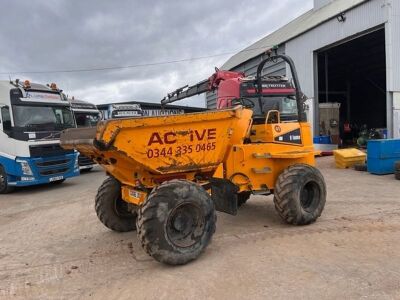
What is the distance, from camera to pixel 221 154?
5699 millimetres

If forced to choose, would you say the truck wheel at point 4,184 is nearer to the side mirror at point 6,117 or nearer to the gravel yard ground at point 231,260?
the side mirror at point 6,117

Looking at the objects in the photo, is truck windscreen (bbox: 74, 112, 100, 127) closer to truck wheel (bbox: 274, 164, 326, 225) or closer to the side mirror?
the side mirror

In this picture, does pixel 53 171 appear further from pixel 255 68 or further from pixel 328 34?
pixel 255 68

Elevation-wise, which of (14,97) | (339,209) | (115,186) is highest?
(14,97)

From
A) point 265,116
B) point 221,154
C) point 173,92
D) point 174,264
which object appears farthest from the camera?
point 173,92

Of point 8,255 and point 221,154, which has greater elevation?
point 221,154

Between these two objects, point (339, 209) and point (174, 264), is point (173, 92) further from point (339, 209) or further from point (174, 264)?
point (174, 264)

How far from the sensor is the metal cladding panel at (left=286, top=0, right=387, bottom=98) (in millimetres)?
16172

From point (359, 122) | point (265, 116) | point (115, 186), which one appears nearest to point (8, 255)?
point (115, 186)

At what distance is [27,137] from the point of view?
37.8 ft

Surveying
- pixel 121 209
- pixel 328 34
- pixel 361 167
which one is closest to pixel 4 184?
pixel 121 209

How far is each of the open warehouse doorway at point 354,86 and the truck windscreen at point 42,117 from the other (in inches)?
504

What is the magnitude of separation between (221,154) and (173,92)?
50.3ft

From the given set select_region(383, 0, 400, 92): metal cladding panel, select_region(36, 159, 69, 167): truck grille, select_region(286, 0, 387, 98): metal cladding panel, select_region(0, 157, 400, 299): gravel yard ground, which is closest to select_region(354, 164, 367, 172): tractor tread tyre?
select_region(383, 0, 400, 92): metal cladding panel
